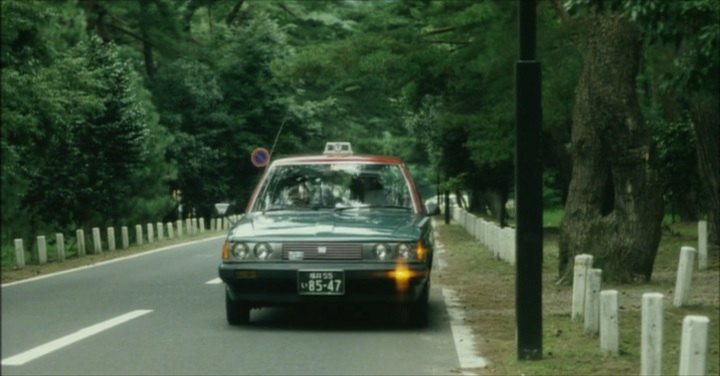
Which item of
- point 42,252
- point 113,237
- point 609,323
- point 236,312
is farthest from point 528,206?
point 113,237

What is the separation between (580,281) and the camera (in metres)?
11.6

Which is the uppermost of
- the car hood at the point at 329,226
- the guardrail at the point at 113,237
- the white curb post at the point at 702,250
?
the car hood at the point at 329,226

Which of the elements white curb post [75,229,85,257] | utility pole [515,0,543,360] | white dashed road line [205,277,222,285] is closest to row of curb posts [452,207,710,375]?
utility pole [515,0,543,360]

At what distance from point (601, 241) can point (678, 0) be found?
26.5 ft

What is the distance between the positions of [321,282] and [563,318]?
10.0 ft

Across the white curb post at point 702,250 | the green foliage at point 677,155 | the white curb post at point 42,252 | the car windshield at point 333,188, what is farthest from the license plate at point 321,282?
the green foliage at point 677,155

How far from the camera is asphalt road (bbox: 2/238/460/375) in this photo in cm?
895

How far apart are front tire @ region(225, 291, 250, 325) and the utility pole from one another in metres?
3.52

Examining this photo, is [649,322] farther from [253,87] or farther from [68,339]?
[253,87]

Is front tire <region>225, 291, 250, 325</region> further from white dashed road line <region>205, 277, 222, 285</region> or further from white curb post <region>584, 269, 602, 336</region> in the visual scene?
white dashed road line <region>205, 277, 222, 285</region>

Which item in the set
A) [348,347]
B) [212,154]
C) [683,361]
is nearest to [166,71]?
[212,154]

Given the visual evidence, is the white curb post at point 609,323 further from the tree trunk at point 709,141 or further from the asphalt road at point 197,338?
the tree trunk at point 709,141

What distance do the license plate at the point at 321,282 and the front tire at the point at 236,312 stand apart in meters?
1.02

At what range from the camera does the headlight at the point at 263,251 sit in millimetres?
11070
